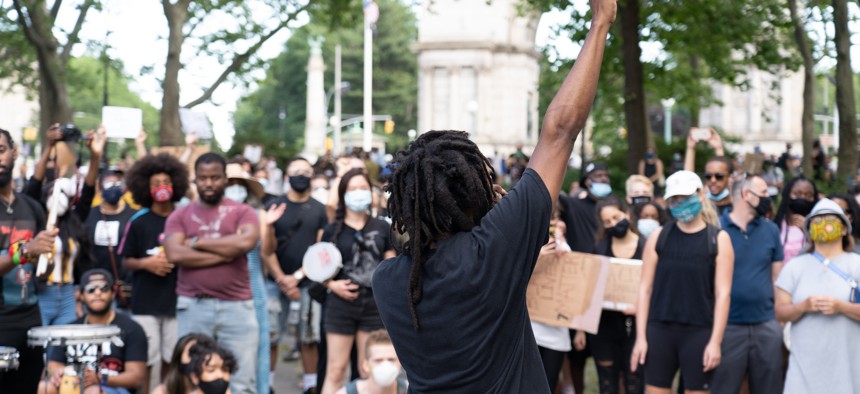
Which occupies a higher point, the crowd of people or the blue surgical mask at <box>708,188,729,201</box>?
the blue surgical mask at <box>708,188,729,201</box>

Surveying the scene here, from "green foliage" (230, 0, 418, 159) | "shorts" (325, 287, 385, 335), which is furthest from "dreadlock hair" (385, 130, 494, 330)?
"green foliage" (230, 0, 418, 159)

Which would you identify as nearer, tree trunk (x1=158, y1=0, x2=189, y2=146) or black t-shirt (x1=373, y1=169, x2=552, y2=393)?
black t-shirt (x1=373, y1=169, x2=552, y2=393)

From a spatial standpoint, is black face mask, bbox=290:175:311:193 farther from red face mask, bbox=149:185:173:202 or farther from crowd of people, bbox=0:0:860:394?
red face mask, bbox=149:185:173:202

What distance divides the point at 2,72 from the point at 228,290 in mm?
21081

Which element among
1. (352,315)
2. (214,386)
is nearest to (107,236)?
(352,315)

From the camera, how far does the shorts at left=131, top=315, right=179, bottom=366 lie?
9.05 m

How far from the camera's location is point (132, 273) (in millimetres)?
9633

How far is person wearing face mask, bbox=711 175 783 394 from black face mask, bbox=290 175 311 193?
4482 millimetres

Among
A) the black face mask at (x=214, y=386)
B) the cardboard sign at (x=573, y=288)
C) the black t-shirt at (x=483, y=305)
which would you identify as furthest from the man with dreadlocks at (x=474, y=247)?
the cardboard sign at (x=573, y=288)

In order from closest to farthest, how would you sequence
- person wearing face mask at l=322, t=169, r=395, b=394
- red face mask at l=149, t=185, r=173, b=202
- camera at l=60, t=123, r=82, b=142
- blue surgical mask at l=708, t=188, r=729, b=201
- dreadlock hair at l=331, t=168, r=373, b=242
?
camera at l=60, t=123, r=82, b=142 → person wearing face mask at l=322, t=169, r=395, b=394 → dreadlock hair at l=331, t=168, r=373, b=242 → red face mask at l=149, t=185, r=173, b=202 → blue surgical mask at l=708, t=188, r=729, b=201

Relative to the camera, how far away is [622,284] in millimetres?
8945

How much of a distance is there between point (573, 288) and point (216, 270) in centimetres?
262

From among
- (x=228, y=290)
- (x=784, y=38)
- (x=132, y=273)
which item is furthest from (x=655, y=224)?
(x=784, y=38)

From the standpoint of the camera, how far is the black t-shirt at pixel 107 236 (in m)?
10.3
